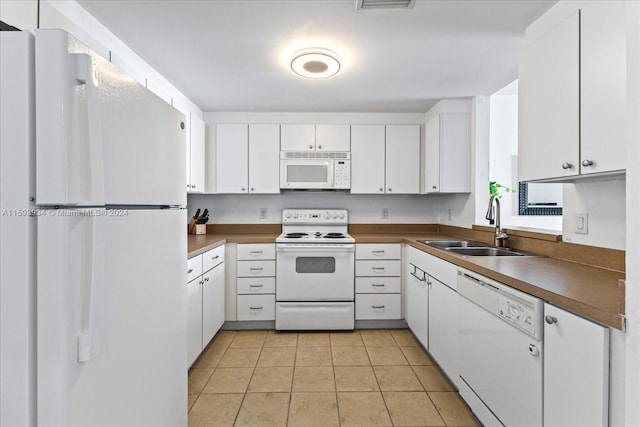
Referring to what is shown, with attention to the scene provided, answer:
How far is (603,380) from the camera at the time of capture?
3.12 ft

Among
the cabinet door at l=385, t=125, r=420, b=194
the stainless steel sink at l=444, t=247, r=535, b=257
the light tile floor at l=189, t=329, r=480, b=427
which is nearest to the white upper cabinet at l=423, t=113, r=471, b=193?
the cabinet door at l=385, t=125, r=420, b=194

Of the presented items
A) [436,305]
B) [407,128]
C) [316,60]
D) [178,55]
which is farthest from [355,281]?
[178,55]

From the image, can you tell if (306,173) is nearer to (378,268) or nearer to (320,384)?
(378,268)

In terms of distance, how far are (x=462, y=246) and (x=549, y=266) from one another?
1101 millimetres

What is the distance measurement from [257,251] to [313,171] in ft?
3.25

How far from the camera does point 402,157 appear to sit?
340 centimetres

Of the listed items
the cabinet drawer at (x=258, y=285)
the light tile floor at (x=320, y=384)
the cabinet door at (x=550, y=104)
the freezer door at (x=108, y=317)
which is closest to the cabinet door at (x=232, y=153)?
the cabinet drawer at (x=258, y=285)

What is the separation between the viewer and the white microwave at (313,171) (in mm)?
3320

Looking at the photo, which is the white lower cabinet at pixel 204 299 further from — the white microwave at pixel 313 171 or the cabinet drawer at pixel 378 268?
the cabinet drawer at pixel 378 268

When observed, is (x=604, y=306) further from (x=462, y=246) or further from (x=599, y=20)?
(x=462, y=246)

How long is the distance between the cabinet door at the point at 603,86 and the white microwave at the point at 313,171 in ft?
7.01

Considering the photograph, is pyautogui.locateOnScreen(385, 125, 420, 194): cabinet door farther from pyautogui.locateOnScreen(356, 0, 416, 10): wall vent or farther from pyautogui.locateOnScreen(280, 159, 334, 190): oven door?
pyautogui.locateOnScreen(356, 0, 416, 10): wall vent

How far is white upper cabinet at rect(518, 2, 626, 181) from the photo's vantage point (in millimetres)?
1245

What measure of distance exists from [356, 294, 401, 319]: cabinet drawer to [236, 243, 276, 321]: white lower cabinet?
0.91 metres
